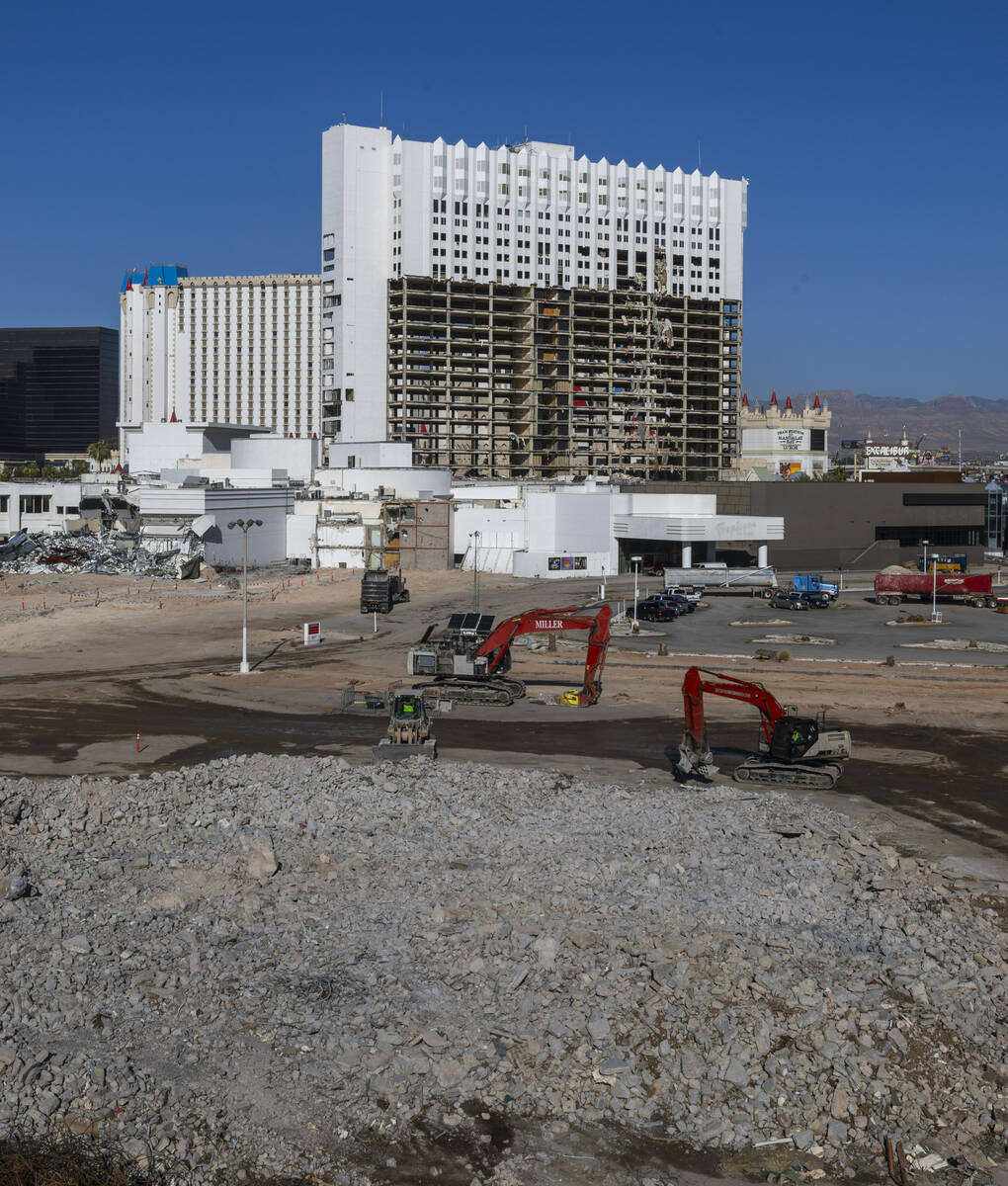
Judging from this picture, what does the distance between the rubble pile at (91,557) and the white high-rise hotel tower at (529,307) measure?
229ft

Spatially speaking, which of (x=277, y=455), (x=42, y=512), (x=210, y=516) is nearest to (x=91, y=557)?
(x=210, y=516)

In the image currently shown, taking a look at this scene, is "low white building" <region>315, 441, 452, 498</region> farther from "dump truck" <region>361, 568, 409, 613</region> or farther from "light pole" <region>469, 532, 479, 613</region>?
"dump truck" <region>361, 568, 409, 613</region>

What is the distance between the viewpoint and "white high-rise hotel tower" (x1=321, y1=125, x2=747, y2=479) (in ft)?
567

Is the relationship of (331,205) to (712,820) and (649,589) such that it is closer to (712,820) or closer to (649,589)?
(649,589)

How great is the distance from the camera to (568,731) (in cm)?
4578

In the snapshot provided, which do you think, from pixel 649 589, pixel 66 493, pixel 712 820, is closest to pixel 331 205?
pixel 66 493

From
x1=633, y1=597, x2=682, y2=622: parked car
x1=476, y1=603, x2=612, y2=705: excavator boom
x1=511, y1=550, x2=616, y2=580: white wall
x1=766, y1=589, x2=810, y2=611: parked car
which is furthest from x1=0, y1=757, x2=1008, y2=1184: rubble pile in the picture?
x1=511, y1=550, x2=616, y2=580: white wall

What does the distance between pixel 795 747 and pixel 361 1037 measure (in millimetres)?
20621

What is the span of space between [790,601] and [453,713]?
1801 inches

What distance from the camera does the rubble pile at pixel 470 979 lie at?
18.5 meters

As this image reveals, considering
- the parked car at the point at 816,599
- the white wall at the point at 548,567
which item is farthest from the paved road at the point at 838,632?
the white wall at the point at 548,567

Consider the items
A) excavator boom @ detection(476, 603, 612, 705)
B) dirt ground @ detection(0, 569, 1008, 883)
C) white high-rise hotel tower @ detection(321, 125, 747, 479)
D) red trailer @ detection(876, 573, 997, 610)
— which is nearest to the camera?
dirt ground @ detection(0, 569, 1008, 883)

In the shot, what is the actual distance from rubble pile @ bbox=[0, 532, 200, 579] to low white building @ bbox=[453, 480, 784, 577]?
27.0m

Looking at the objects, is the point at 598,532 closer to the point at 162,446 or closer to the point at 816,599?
the point at 816,599
